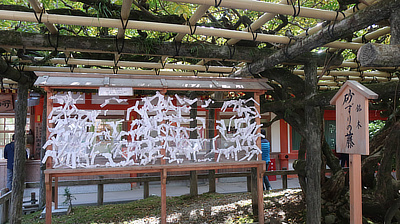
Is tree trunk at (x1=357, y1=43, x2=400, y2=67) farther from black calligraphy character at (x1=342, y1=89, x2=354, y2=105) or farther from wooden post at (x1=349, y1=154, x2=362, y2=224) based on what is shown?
wooden post at (x1=349, y1=154, x2=362, y2=224)

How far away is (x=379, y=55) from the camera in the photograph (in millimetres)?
2299

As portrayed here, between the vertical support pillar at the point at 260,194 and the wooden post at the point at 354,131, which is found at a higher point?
the wooden post at the point at 354,131

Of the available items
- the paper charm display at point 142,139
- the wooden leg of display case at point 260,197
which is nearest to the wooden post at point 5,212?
the paper charm display at point 142,139

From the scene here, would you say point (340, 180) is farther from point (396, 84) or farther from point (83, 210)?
point (83, 210)

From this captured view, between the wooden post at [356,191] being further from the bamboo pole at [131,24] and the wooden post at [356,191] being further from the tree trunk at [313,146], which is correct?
the bamboo pole at [131,24]

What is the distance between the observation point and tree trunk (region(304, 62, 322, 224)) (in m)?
5.08

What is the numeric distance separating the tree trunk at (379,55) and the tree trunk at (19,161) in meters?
6.20

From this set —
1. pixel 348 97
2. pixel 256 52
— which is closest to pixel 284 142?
pixel 256 52

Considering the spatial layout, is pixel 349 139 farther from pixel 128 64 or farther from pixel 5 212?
pixel 5 212

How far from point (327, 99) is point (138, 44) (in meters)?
2.89

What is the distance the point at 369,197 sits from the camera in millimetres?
5785

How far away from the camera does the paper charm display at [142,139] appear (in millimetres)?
4605

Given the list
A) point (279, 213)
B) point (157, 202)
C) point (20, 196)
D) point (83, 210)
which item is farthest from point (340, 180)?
point (20, 196)

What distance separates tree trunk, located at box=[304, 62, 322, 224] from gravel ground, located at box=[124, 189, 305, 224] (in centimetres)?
71
